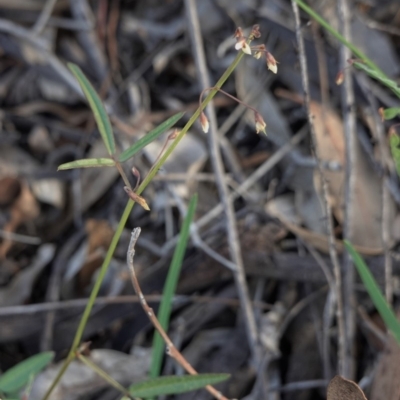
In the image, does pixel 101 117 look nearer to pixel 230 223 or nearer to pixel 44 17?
pixel 230 223

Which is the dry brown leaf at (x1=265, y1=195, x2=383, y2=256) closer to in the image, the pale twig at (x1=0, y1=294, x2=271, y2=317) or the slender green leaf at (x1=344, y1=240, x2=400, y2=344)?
the pale twig at (x1=0, y1=294, x2=271, y2=317)

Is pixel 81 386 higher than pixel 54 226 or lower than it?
lower

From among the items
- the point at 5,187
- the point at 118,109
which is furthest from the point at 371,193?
the point at 5,187

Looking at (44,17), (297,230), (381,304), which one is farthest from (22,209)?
(381,304)

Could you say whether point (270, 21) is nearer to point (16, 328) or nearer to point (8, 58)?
point (8, 58)

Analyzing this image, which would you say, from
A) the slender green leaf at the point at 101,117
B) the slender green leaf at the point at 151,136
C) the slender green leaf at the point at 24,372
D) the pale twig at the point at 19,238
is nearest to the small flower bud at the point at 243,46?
the slender green leaf at the point at 151,136

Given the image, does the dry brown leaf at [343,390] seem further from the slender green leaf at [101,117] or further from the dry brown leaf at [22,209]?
the dry brown leaf at [22,209]
